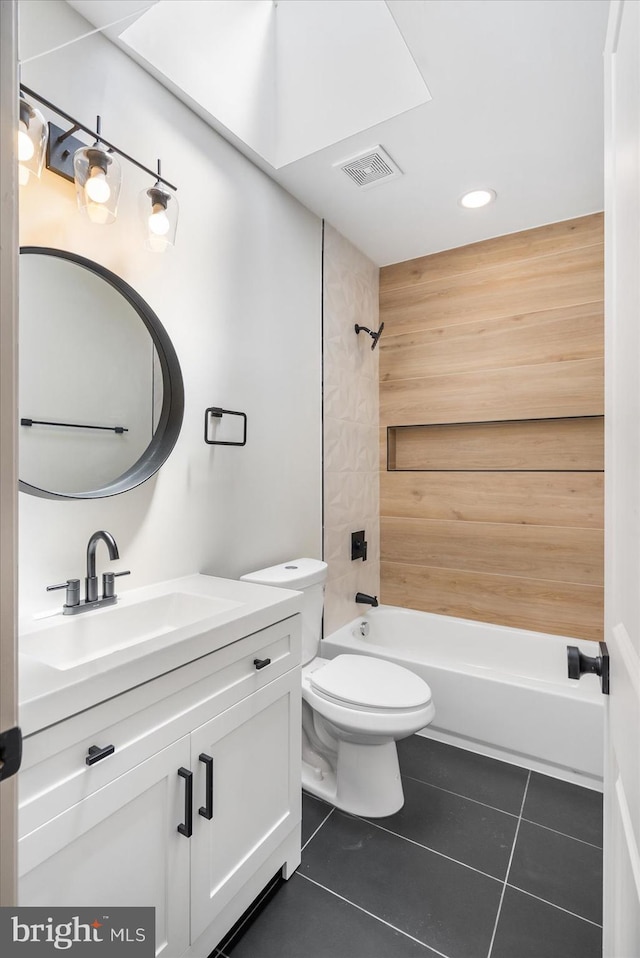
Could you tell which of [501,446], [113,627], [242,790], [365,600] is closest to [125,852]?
[242,790]

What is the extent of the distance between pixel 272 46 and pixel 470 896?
2911 millimetres

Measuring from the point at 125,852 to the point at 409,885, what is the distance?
0.95 m

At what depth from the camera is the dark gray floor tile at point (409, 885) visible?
4.17 ft

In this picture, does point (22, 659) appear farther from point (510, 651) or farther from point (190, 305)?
point (510, 651)

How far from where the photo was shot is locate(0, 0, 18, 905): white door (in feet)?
1.57

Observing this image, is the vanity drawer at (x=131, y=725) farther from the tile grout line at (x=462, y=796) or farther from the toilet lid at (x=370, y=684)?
the tile grout line at (x=462, y=796)

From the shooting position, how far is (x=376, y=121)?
1773 mm

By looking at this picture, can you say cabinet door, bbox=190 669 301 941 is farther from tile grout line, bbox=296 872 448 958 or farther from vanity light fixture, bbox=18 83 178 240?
vanity light fixture, bbox=18 83 178 240

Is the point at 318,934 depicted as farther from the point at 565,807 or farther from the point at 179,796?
the point at 565,807

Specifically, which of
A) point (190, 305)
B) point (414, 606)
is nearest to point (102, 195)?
point (190, 305)

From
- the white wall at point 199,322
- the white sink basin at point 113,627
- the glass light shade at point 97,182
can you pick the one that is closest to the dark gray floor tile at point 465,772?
the white wall at point 199,322

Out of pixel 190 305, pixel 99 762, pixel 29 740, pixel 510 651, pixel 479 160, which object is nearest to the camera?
pixel 29 740

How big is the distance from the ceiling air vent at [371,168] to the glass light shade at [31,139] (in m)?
1.27

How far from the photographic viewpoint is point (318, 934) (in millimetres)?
1259
